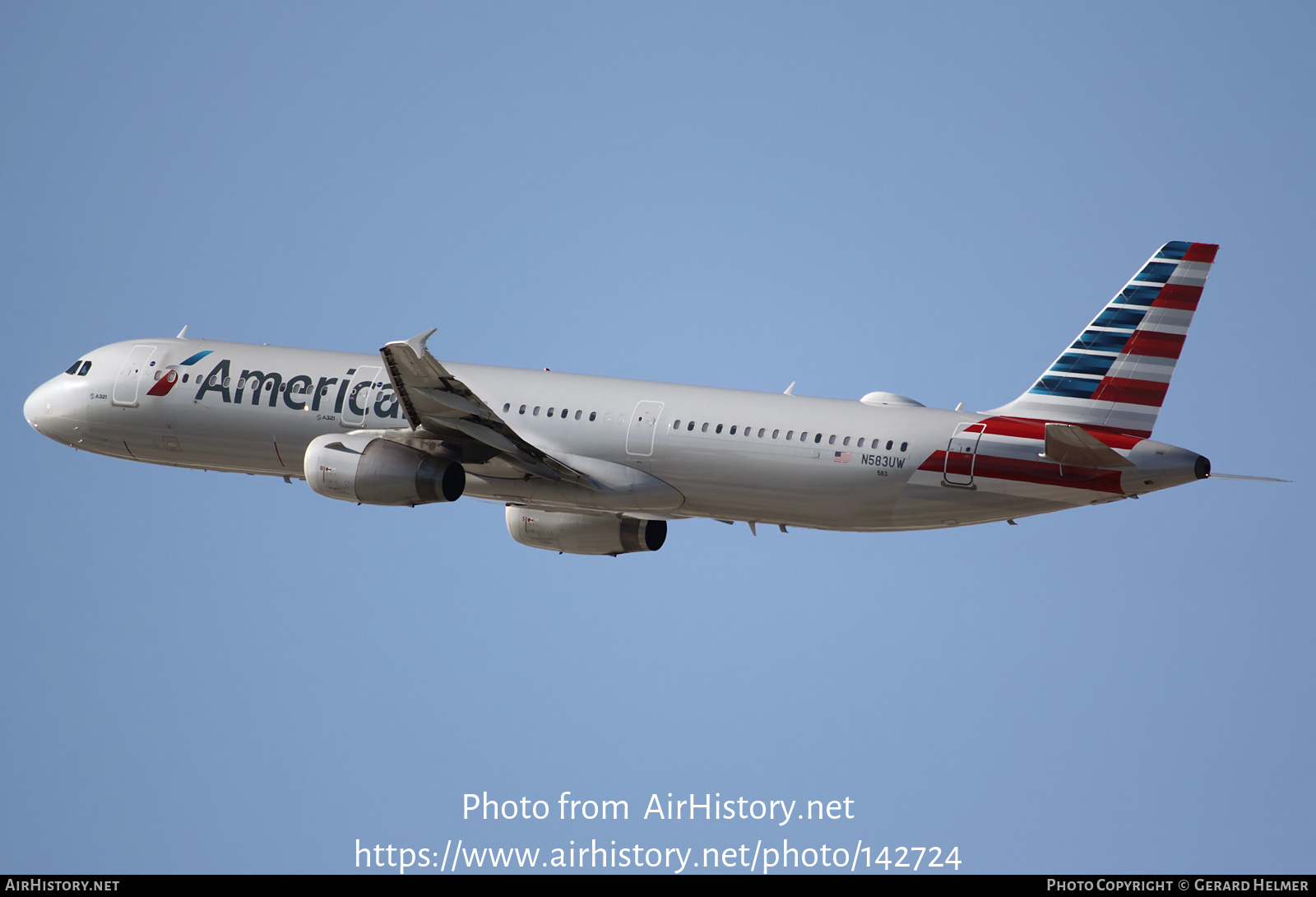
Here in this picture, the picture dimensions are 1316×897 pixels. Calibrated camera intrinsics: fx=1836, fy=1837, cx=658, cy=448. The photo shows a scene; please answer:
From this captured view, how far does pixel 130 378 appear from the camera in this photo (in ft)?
156

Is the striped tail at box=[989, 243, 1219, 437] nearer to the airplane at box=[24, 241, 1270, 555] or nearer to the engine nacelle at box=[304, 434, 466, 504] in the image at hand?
the airplane at box=[24, 241, 1270, 555]

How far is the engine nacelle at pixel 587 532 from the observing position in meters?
47.1

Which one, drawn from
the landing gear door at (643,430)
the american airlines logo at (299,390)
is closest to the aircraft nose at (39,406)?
the american airlines logo at (299,390)

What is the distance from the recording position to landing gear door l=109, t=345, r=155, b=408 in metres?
47.2

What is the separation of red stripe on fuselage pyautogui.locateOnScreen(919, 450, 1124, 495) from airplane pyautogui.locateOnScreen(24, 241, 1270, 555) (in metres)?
0.04

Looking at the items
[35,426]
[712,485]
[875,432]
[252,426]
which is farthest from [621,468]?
[35,426]

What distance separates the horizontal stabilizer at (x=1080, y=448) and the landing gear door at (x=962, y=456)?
1844mm

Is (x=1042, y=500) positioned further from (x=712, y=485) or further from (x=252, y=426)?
(x=252, y=426)

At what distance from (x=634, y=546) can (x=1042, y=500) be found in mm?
11984

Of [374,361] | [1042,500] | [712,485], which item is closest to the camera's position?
[1042,500]

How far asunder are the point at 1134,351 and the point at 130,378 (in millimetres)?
25139

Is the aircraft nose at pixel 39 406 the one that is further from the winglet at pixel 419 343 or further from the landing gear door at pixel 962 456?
the landing gear door at pixel 962 456

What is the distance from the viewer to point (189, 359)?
47000mm

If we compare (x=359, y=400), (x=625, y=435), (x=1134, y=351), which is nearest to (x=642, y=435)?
(x=625, y=435)
